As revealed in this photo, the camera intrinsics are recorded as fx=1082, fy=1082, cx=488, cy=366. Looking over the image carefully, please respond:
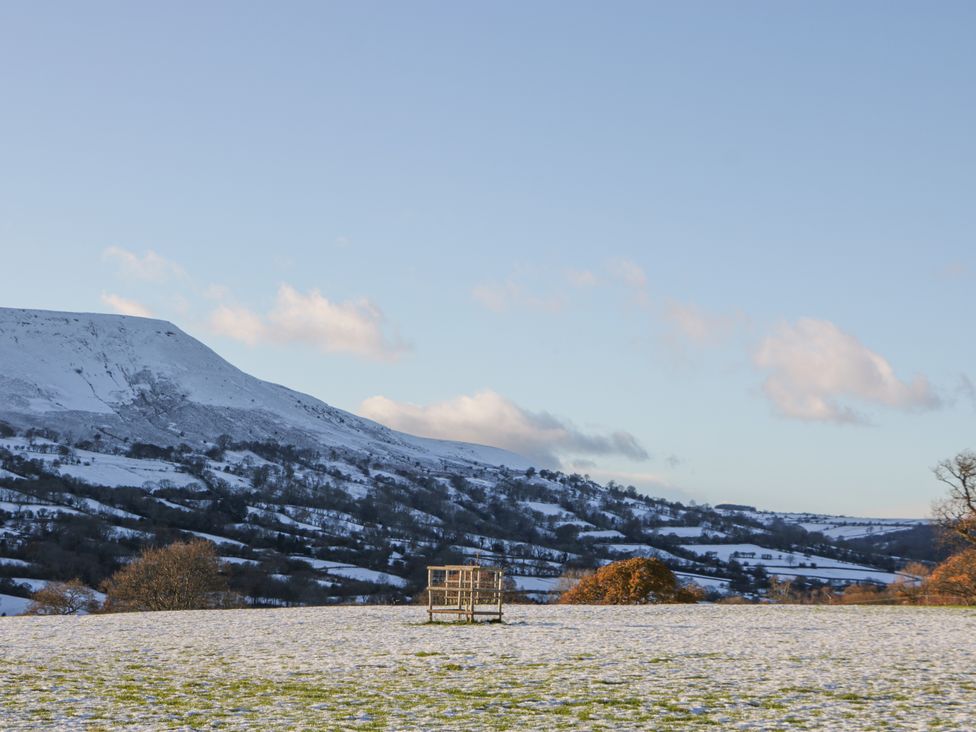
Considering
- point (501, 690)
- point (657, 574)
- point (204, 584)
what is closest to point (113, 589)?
point (204, 584)

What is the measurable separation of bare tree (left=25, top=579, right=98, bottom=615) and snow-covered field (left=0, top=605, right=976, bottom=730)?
81960mm

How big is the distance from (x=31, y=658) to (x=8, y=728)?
47.9 feet

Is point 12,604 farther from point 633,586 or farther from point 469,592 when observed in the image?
point 469,592

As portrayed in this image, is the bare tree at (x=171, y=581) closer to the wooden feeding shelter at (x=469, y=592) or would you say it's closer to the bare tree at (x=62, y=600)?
the bare tree at (x=62, y=600)

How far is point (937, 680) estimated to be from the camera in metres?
27.9

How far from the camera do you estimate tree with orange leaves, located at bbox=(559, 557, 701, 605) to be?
6662 centimetres

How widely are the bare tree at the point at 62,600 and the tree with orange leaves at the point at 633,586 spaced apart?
260 feet

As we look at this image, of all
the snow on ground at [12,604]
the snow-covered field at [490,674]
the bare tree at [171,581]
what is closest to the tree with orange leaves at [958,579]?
the snow-covered field at [490,674]

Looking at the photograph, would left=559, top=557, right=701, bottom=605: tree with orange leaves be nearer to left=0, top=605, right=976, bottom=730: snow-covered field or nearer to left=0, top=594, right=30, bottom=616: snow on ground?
left=0, top=605, right=976, bottom=730: snow-covered field

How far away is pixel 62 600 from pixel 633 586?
84768mm

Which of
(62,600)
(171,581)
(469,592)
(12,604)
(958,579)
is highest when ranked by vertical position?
(958,579)

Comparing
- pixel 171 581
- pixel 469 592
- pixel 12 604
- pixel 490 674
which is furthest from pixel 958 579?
pixel 12 604

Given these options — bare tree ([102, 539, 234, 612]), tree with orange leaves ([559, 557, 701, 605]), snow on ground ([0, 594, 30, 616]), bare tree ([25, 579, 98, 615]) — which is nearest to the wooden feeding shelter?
tree with orange leaves ([559, 557, 701, 605])

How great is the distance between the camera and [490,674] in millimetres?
28922
